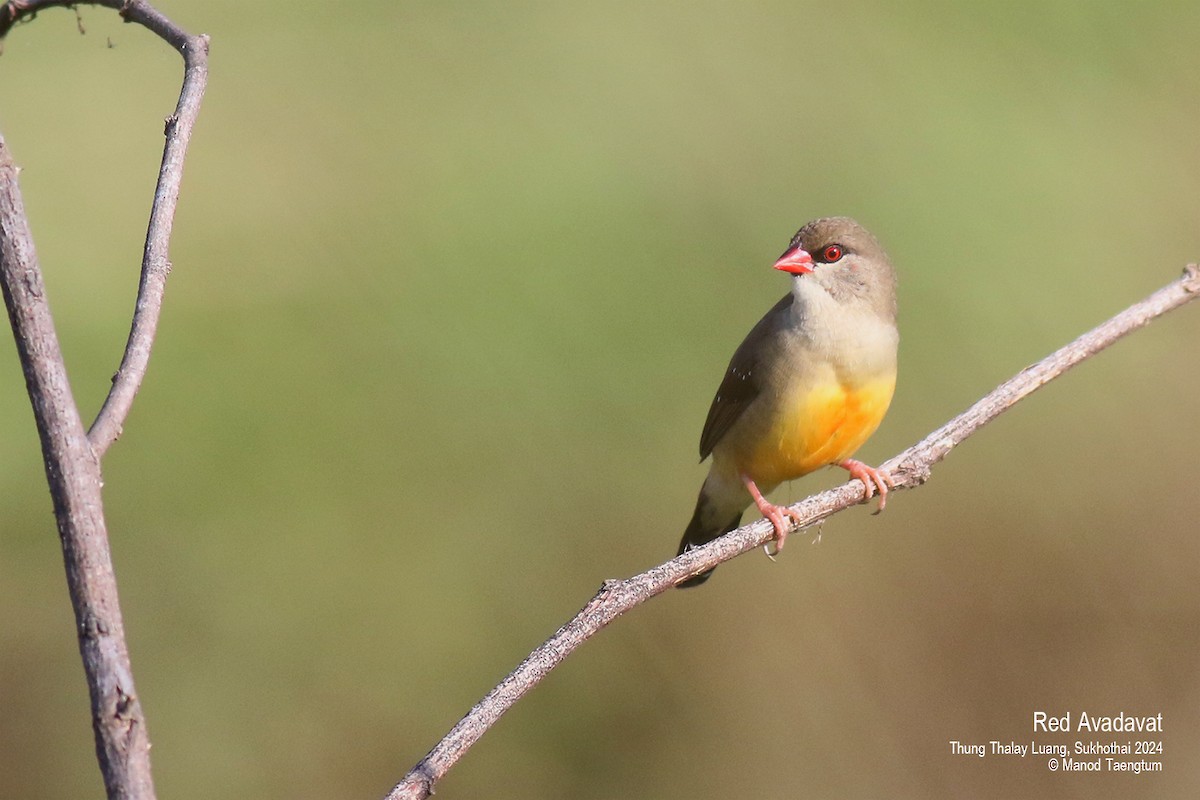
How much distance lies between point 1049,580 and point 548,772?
7.87 feet

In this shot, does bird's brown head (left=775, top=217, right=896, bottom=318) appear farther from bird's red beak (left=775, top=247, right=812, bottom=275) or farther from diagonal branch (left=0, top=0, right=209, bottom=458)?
diagonal branch (left=0, top=0, right=209, bottom=458)

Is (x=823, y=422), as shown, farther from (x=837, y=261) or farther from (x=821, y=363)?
(x=837, y=261)

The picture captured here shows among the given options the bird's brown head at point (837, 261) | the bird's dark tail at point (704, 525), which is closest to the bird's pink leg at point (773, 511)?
the bird's dark tail at point (704, 525)

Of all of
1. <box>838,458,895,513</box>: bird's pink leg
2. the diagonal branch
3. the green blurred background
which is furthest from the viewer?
the green blurred background

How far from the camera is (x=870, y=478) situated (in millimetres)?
3941

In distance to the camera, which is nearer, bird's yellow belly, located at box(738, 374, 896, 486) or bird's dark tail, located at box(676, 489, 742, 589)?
bird's yellow belly, located at box(738, 374, 896, 486)

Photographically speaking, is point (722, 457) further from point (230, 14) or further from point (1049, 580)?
point (230, 14)

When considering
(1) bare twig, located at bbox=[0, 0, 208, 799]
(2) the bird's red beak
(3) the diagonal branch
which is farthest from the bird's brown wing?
(1) bare twig, located at bbox=[0, 0, 208, 799]

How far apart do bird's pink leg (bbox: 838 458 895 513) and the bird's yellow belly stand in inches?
2.5

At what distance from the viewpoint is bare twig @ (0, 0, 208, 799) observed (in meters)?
1.36

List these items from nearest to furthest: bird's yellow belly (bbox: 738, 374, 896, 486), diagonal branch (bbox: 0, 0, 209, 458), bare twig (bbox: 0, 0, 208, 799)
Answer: bare twig (bbox: 0, 0, 208, 799) → diagonal branch (bbox: 0, 0, 209, 458) → bird's yellow belly (bbox: 738, 374, 896, 486)

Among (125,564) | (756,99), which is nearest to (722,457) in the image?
(125,564)

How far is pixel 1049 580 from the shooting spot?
5.76 m

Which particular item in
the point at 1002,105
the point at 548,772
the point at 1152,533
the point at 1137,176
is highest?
the point at 1002,105
